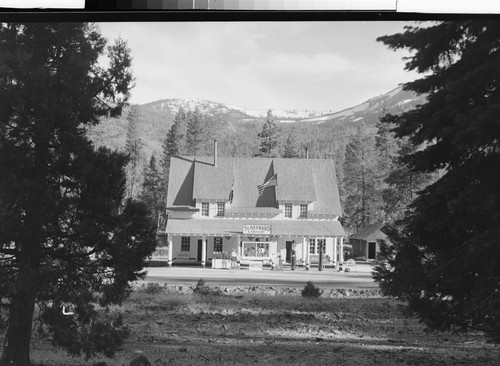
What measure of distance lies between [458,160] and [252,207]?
47.1 inches

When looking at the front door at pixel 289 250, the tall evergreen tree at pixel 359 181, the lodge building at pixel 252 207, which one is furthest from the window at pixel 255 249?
the tall evergreen tree at pixel 359 181

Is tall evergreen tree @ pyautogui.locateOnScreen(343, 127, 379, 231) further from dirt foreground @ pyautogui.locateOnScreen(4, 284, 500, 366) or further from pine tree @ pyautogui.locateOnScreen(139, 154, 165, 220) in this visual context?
pine tree @ pyautogui.locateOnScreen(139, 154, 165, 220)

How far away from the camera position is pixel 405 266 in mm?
3357

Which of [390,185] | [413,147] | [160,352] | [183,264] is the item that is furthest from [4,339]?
[413,147]

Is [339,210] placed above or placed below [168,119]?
below

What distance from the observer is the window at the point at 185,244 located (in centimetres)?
292

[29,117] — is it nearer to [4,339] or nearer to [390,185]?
[4,339]

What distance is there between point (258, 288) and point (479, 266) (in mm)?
1267

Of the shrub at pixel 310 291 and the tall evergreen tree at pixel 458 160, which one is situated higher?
the tall evergreen tree at pixel 458 160

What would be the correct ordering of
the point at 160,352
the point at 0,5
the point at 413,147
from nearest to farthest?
the point at 0,5
the point at 160,352
the point at 413,147

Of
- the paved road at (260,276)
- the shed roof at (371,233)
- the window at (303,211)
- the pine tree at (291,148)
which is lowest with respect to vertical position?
the paved road at (260,276)

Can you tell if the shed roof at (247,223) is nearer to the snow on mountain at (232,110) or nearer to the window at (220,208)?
the window at (220,208)

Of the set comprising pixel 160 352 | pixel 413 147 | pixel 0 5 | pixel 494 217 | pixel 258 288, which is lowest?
pixel 160 352

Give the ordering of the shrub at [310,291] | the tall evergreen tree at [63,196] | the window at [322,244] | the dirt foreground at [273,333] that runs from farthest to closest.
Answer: the shrub at [310,291] → the window at [322,244] → the dirt foreground at [273,333] → the tall evergreen tree at [63,196]
